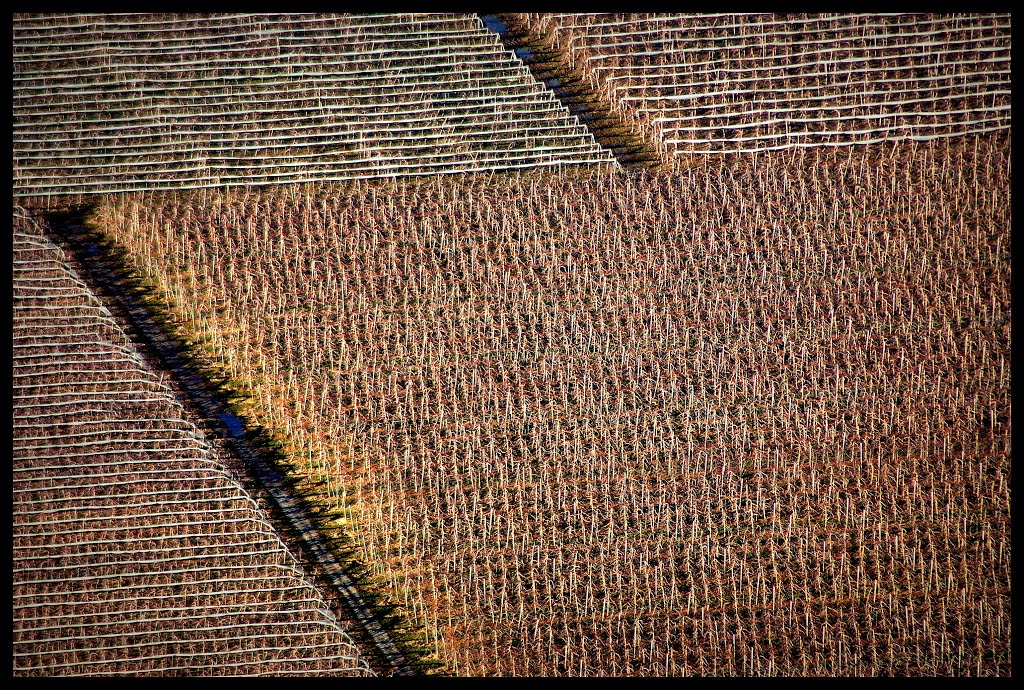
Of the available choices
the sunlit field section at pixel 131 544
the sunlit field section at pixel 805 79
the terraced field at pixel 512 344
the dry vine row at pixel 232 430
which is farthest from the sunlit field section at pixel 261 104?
the sunlit field section at pixel 131 544

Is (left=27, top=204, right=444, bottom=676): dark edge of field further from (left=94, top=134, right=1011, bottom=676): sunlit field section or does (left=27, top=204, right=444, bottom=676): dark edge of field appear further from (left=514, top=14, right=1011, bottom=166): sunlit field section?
(left=514, top=14, right=1011, bottom=166): sunlit field section

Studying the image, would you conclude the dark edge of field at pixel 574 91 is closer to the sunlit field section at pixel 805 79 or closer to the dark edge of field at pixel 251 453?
the sunlit field section at pixel 805 79

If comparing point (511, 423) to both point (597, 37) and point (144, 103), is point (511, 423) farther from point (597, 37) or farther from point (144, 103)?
point (144, 103)

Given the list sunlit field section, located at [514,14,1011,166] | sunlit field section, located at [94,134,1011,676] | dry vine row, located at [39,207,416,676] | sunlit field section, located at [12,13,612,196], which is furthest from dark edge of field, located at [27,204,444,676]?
sunlit field section, located at [514,14,1011,166]

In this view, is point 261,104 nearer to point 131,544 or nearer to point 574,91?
point 574,91

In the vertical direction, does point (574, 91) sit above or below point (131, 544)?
above

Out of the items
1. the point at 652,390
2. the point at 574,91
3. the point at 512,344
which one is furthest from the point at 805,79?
the point at 512,344
